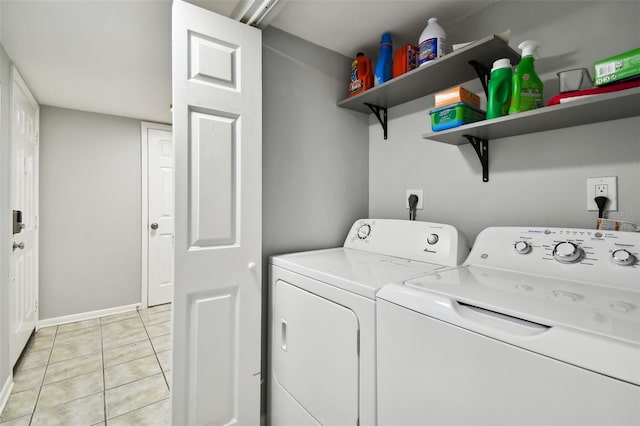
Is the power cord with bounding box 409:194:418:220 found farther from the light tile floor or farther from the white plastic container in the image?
the light tile floor

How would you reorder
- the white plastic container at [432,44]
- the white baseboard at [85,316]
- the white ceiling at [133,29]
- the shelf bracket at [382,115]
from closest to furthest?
the white plastic container at [432,44] < the white ceiling at [133,29] < the shelf bracket at [382,115] < the white baseboard at [85,316]

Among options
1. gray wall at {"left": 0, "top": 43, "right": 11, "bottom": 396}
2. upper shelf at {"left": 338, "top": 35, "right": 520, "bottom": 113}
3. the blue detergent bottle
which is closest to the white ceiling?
the blue detergent bottle

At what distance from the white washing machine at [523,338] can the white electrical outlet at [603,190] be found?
207 millimetres

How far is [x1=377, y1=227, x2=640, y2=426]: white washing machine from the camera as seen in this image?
541 millimetres

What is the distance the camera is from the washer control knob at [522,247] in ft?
3.53

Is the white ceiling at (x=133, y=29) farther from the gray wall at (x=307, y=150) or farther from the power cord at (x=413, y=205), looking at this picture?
the power cord at (x=413, y=205)

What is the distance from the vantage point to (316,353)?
1172 millimetres

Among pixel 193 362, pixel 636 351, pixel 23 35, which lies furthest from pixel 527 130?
pixel 23 35

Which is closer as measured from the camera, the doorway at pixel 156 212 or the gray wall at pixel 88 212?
the gray wall at pixel 88 212

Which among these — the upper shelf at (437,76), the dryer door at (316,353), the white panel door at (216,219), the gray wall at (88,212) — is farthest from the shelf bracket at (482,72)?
the gray wall at (88,212)

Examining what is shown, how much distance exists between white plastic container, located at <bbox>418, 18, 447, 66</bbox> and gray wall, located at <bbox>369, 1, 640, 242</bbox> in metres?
0.23

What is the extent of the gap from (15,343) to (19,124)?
165 centimetres

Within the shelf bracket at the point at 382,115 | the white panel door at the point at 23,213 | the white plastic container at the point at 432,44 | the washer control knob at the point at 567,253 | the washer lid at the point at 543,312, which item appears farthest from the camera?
the white panel door at the point at 23,213

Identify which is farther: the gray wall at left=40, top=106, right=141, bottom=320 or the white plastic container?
the gray wall at left=40, top=106, right=141, bottom=320
